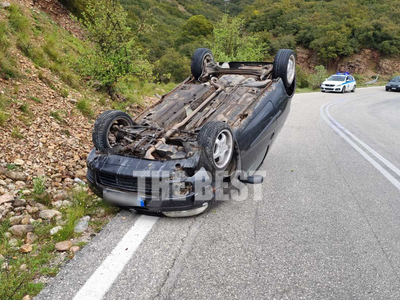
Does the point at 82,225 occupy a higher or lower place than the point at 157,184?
lower

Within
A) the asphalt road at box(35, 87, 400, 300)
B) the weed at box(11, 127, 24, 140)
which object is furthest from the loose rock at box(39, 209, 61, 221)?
the weed at box(11, 127, 24, 140)

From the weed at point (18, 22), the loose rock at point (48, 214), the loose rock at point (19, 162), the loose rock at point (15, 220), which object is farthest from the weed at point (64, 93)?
the loose rock at point (15, 220)

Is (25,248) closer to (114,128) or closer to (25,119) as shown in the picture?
(114,128)

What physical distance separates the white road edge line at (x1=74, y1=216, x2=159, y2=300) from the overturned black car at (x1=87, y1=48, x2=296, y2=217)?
0.18 metres

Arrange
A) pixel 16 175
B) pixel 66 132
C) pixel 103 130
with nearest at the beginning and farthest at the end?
pixel 103 130
pixel 16 175
pixel 66 132

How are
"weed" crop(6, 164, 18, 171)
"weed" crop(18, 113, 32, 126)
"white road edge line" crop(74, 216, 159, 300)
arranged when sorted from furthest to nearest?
"weed" crop(18, 113, 32, 126), "weed" crop(6, 164, 18, 171), "white road edge line" crop(74, 216, 159, 300)

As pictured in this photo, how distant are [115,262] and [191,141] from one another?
1.62 meters

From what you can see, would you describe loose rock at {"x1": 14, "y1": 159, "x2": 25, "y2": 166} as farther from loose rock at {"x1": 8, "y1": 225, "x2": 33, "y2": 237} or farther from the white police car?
the white police car

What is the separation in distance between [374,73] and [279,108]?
147 feet

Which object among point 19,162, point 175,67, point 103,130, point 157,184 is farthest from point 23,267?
point 175,67

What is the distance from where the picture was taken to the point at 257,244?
116 inches

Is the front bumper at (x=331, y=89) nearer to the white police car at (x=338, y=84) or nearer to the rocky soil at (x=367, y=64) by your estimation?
the white police car at (x=338, y=84)

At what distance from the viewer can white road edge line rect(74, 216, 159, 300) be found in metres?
2.29

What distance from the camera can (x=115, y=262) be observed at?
264cm
